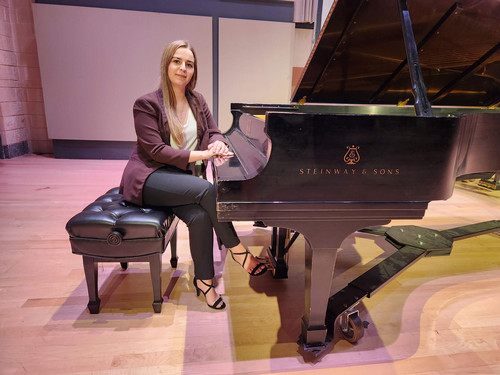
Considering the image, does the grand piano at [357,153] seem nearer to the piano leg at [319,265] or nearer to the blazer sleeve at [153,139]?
the piano leg at [319,265]

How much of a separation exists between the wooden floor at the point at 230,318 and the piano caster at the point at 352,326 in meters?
0.04

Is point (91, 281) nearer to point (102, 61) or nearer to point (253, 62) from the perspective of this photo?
point (102, 61)

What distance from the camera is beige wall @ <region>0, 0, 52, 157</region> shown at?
15.0 feet

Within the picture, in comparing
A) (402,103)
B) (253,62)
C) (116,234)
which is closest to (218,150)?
(116,234)

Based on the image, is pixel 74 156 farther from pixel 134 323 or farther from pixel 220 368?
pixel 220 368

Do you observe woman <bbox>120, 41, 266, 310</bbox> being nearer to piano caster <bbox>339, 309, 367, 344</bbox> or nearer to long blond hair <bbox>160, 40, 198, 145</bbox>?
long blond hair <bbox>160, 40, 198, 145</bbox>

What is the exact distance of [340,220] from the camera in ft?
3.95

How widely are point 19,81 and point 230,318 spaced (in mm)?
5141

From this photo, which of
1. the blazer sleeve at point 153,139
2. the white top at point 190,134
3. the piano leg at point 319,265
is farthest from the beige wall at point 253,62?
the piano leg at point 319,265

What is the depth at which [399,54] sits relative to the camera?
6.67 ft

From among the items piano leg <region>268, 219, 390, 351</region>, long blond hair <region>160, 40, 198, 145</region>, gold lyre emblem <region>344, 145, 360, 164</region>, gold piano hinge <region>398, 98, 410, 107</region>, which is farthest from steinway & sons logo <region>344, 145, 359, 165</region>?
gold piano hinge <region>398, 98, 410, 107</region>

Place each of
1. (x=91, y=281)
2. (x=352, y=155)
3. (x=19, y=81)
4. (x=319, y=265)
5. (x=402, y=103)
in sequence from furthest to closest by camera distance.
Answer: (x=19, y=81) → (x=402, y=103) → (x=91, y=281) → (x=319, y=265) → (x=352, y=155)

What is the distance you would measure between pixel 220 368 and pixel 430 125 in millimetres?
1208

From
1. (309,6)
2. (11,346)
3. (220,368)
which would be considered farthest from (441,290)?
(309,6)
